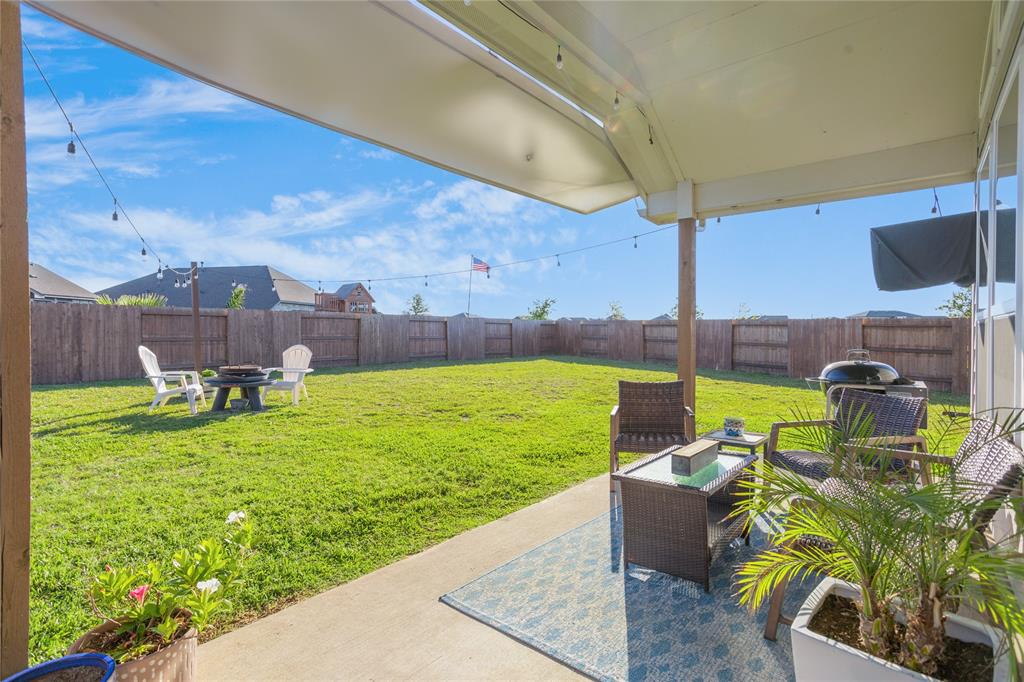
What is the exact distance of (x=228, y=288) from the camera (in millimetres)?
24812

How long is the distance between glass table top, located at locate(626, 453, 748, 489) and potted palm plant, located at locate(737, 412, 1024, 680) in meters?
0.89

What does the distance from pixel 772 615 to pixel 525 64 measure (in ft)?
9.42

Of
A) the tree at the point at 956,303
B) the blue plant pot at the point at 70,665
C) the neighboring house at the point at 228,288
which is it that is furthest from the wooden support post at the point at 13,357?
the tree at the point at 956,303

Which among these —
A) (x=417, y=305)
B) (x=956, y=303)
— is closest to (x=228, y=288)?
(x=417, y=305)

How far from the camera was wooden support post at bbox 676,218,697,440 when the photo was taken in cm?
458

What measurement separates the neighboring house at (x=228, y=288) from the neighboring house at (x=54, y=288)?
3116 mm

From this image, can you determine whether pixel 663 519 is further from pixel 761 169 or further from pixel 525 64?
pixel 761 169

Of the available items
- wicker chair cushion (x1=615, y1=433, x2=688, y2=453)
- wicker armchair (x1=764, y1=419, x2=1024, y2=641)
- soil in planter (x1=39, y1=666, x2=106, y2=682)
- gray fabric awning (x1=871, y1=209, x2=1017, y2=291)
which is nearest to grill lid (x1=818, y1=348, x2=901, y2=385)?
gray fabric awning (x1=871, y1=209, x2=1017, y2=291)

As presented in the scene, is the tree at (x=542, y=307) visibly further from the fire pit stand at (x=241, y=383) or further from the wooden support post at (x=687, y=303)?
the wooden support post at (x=687, y=303)

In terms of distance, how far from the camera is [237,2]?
1.85 meters

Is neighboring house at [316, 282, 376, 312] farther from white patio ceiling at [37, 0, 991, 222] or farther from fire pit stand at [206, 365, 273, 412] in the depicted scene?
white patio ceiling at [37, 0, 991, 222]

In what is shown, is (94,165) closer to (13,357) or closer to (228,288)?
(13,357)

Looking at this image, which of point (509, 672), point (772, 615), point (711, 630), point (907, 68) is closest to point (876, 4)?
point (907, 68)

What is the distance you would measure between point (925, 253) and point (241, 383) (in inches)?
311
